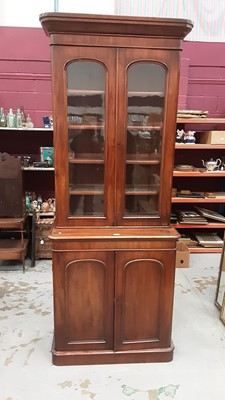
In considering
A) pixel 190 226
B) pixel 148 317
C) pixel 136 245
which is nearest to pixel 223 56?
pixel 190 226

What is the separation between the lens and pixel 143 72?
192 centimetres

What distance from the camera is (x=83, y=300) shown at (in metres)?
2.11

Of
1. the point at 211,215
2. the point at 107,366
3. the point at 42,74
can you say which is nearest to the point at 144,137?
the point at 107,366

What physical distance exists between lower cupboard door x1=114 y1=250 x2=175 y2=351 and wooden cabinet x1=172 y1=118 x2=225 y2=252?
1.91m

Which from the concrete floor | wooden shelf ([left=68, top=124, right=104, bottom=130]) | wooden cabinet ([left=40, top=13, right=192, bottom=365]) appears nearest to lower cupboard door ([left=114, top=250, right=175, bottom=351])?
wooden cabinet ([left=40, top=13, right=192, bottom=365])

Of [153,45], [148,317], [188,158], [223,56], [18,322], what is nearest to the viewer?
[153,45]

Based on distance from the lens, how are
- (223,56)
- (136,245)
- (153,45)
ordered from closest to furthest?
(153,45) < (136,245) < (223,56)

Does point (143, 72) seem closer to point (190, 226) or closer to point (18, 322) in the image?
point (18, 322)

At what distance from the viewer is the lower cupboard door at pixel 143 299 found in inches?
80.8

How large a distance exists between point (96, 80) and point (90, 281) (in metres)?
1.25

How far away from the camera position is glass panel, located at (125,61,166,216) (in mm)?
1928

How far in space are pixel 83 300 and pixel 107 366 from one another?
1.59 ft

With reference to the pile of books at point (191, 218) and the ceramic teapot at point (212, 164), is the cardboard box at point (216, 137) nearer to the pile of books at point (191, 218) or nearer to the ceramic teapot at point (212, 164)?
the ceramic teapot at point (212, 164)

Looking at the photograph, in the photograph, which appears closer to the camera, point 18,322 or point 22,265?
point 18,322
